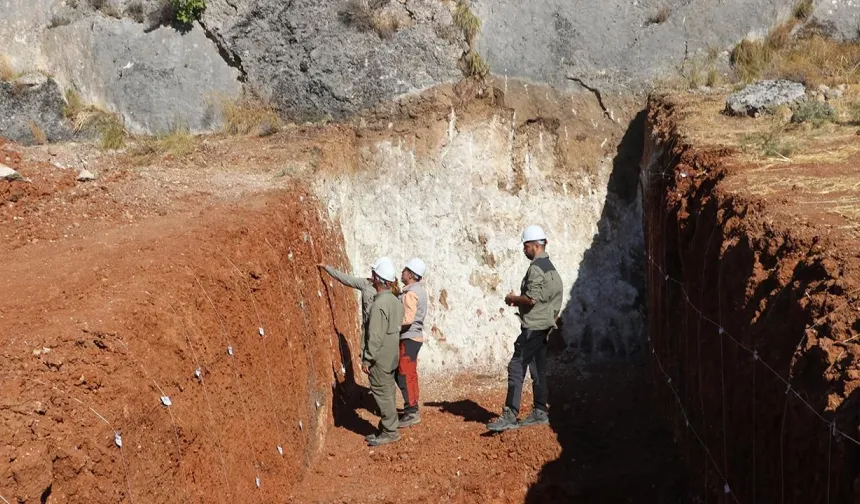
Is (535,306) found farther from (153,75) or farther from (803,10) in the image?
(153,75)

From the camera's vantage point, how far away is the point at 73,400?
4.94 m

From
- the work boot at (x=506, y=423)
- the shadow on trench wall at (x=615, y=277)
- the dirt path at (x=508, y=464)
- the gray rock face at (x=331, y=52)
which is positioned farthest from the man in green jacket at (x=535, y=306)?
the gray rock face at (x=331, y=52)

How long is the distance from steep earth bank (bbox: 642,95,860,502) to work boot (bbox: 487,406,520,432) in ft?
4.90

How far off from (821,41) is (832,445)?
400 inches

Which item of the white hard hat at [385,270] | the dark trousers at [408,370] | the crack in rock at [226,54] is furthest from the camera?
the crack in rock at [226,54]

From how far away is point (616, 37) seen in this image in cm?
1316

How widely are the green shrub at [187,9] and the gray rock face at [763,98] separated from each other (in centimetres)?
774

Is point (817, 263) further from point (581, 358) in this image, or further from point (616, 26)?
point (616, 26)

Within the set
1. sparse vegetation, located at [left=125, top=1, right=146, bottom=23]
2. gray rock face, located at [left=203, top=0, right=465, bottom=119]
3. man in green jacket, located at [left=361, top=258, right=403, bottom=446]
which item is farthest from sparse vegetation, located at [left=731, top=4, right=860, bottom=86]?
sparse vegetation, located at [left=125, top=1, right=146, bottom=23]

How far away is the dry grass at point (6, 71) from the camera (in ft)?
43.9

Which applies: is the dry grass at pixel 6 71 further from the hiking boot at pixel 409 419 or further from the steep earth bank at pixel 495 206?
the hiking boot at pixel 409 419

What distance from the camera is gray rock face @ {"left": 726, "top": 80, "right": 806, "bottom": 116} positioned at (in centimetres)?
1030

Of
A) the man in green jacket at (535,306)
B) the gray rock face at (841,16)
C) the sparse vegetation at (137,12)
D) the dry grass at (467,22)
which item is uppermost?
the gray rock face at (841,16)

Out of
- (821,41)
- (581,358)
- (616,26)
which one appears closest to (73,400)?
(581,358)
